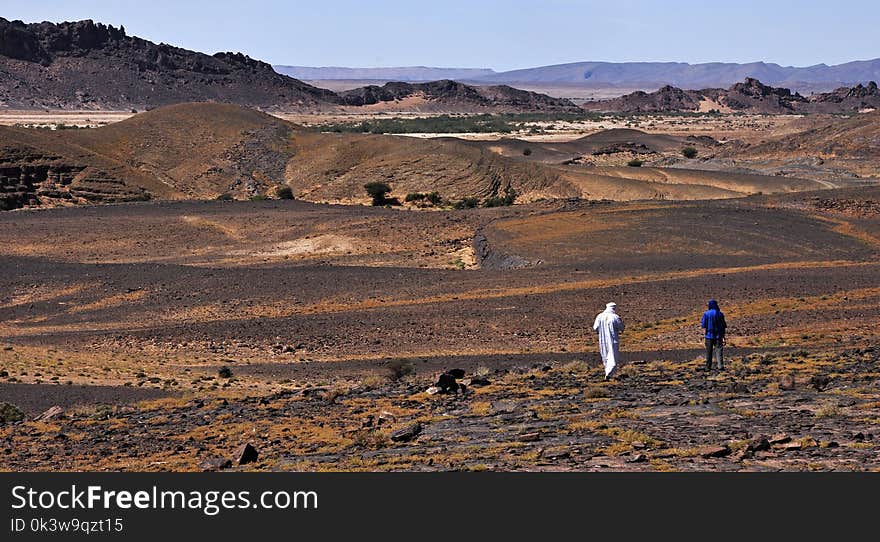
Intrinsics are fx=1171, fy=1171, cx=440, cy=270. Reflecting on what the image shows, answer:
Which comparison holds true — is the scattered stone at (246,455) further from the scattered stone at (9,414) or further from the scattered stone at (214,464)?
the scattered stone at (9,414)

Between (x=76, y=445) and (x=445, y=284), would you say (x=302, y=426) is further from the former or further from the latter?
(x=445, y=284)

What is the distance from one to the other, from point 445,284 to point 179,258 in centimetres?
1225

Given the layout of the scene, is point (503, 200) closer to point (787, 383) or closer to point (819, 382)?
point (787, 383)

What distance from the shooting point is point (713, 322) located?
58.9 feet

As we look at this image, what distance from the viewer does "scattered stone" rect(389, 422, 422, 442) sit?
13836mm

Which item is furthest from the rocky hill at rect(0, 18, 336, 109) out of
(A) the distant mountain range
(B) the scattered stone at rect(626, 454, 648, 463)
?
(B) the scattered stone at rect(626, 454, 648, 463)

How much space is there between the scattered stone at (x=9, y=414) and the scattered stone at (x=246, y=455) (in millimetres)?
6138

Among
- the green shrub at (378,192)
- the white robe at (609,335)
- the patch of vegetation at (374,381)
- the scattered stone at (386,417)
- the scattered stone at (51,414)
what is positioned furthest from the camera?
the green shrub at (378,192)

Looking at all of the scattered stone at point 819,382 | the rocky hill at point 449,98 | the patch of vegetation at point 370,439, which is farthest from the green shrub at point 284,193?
the rocky hill at point 449,98

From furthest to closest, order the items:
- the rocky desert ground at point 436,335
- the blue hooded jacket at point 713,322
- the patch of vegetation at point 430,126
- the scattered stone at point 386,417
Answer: the patch of vegetation at point 430,126 → the blue hooded jacket at point 713,322 → the scattered stone at point 386,417 → the rocky desert ground at point 436,335

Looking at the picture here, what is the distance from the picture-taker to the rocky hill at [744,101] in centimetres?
16712

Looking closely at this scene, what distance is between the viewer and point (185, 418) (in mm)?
17016

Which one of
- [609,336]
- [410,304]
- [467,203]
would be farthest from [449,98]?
[609,336]
